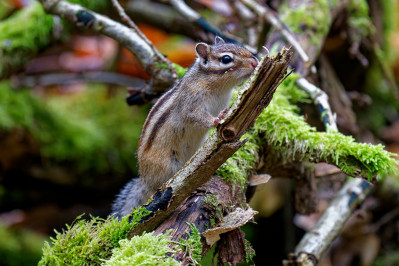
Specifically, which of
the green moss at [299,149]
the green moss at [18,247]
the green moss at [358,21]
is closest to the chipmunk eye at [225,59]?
the green moss at [299,149]

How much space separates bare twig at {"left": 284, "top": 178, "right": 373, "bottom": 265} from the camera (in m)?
2.87

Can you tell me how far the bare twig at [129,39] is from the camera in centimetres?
336

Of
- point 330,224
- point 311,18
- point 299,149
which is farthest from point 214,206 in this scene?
point 311,18

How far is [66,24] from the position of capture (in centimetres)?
443

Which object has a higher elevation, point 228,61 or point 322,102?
point 228,61

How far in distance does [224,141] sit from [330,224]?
1.62 meters

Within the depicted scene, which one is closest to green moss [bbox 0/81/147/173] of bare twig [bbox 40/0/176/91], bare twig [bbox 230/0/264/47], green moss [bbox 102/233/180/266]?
bare twig [bbox 40/0/176/91]

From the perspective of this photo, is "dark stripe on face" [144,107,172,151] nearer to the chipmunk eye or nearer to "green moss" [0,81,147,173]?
the chipmunk eye

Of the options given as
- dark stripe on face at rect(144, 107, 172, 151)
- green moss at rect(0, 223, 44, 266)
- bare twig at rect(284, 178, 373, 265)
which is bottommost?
bare twig at rect(284, 178, 373, 265)

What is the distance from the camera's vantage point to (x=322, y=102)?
3006 millimetres

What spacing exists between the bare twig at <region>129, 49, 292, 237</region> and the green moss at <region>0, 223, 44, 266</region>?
9.07ft

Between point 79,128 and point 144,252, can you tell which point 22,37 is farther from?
point 144,252

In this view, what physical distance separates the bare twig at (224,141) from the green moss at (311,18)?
2089mm

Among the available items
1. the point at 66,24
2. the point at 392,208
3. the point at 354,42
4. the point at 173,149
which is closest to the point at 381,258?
the point at 392,208
